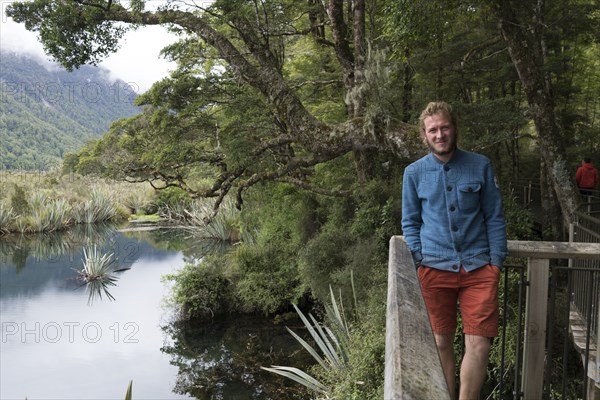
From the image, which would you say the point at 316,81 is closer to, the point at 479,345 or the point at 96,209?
the point at 479,345

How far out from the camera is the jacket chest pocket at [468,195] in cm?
227

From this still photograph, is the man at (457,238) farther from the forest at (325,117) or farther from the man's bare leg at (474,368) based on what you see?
the forest at (325,117)

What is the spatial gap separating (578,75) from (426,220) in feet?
57.2

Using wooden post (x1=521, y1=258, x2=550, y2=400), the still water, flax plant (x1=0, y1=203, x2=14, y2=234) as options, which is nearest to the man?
wooden post (x1=521, y1=258, x2=550, y2=400)

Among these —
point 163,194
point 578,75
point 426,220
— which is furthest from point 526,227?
point 163,194

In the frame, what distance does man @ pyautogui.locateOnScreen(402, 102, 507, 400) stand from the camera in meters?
2.22

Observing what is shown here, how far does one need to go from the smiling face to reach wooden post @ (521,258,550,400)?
25.6 inches

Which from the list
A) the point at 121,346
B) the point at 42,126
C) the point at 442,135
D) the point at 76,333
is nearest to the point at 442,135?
the point at 442,135

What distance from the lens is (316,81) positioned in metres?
10.4

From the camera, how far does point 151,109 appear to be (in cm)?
1129

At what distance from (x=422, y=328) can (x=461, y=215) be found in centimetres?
111

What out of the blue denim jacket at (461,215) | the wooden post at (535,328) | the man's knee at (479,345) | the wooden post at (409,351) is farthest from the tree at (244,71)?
the wooden post at (409,351)

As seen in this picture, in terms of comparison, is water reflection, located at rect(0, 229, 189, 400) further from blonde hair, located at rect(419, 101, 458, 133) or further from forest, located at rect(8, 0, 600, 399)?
blonde hair, located at rect(419, 101, 458, 133)

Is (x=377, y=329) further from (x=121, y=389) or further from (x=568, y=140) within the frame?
(x=568, y=140)
